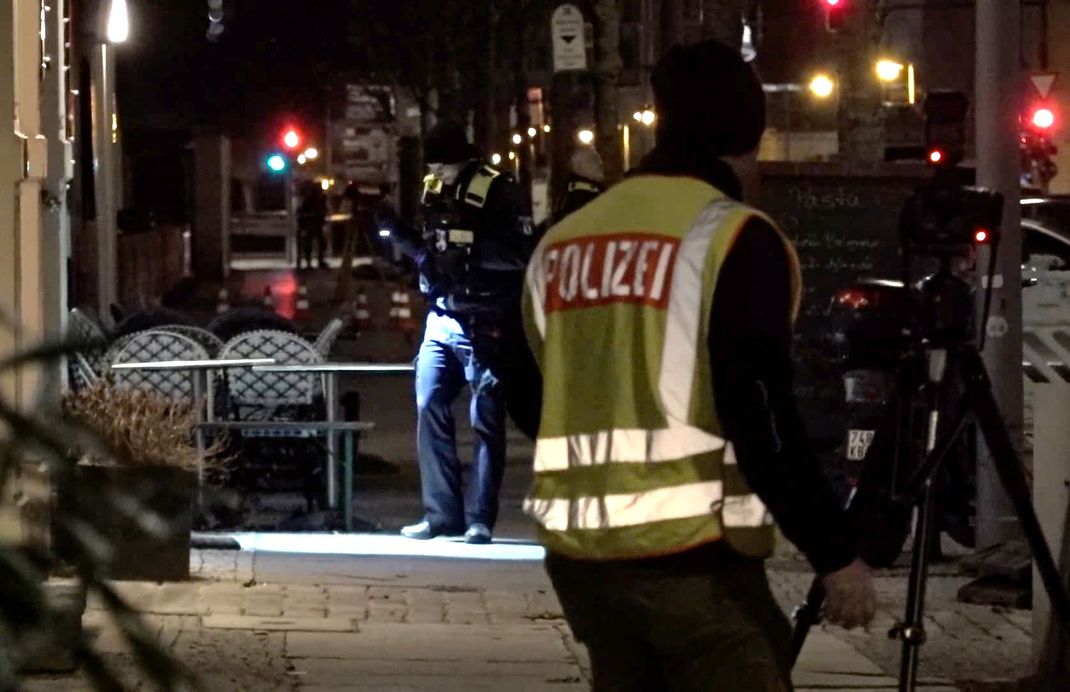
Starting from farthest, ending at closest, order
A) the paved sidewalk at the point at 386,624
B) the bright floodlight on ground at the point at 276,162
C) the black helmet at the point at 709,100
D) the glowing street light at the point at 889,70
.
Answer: the bright floodlight on ground at the point at 276,162
the glowing street light at the point at 889,70
the paved sidewalk at the point at 386,624
the black helmet at the point at 709,100

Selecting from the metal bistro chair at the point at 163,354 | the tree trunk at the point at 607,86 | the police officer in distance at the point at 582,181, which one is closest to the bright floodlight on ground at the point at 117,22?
the tree trunk at the point at 607,86

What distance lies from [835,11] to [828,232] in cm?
1635

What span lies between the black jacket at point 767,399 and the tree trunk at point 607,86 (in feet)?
59.1

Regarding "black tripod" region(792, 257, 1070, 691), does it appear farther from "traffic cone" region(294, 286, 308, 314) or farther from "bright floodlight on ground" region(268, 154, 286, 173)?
"bright floodlight on ground" region(268, 154, 286, 173)

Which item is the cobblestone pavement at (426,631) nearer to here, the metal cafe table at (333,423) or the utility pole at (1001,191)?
the utility pole at (1001,191)

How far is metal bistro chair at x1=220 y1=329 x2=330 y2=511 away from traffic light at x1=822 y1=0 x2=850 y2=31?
18445 millimetres

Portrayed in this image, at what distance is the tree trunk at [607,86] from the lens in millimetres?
21922

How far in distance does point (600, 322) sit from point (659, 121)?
0.38 meters

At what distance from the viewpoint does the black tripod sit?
5.08 metres

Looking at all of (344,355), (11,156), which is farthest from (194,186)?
(11,156)

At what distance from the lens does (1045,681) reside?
21.3 ft

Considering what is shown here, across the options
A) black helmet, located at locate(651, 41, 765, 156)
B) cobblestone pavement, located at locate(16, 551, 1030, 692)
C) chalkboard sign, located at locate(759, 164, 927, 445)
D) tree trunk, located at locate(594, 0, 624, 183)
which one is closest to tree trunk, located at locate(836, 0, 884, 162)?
tree trunk, located at locate(594, 0, 624, 183)

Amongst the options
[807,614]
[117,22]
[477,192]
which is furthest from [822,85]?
[807,614]

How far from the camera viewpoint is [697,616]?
3.41 metres
